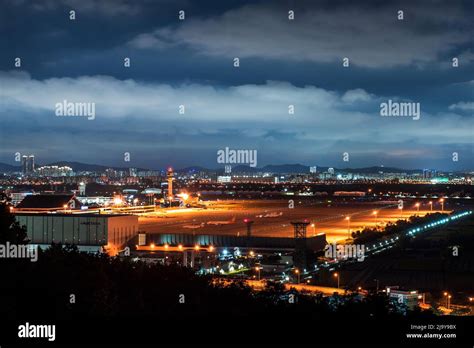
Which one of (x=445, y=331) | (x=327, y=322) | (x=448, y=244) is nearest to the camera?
(x=445, y=331)

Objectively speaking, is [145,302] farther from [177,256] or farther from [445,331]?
[177,256]

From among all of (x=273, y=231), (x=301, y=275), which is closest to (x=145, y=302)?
(x=301, y=275)

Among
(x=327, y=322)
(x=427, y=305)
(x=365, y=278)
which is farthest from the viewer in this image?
(x=365, y=278)

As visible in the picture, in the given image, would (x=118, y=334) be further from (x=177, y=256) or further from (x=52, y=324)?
(x=177, y=256)

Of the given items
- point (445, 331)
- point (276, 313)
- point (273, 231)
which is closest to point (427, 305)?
point (276, 313)

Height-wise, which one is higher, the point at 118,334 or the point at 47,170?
the point at 47,170

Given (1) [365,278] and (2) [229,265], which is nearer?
(1) [365,278]

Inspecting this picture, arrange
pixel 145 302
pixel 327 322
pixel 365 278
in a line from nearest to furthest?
1. pixel 327 322
2. pixel 145 302
3. pixel 365 278

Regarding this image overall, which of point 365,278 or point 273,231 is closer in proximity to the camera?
point 365,278

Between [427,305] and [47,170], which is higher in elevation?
[47,170]
